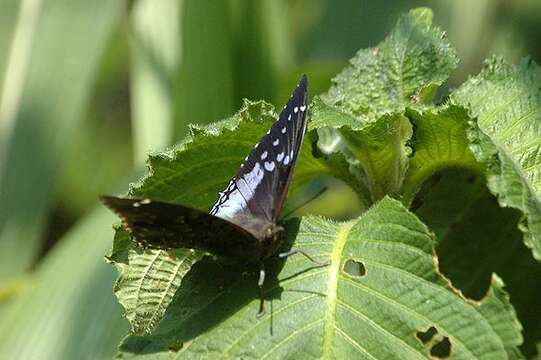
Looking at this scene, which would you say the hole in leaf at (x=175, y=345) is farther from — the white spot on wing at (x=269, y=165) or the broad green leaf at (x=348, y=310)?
the white spot on wing at (x=269, y=165)

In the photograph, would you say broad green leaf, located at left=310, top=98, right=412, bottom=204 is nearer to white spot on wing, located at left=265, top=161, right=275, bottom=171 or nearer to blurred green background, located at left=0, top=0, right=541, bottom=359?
white spot on wing, located at left=265, top=161, right=275, bottom=171

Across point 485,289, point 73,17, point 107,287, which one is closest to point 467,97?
point 485,289

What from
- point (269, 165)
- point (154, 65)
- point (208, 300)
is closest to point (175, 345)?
point (208, 300)

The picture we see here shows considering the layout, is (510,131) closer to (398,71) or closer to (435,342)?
(398,71)

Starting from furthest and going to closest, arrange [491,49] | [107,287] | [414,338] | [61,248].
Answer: [491,49], [61,248], [107,287], [414,338]

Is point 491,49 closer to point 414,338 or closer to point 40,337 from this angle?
point 40,337

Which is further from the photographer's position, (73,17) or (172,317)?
(73,17)
